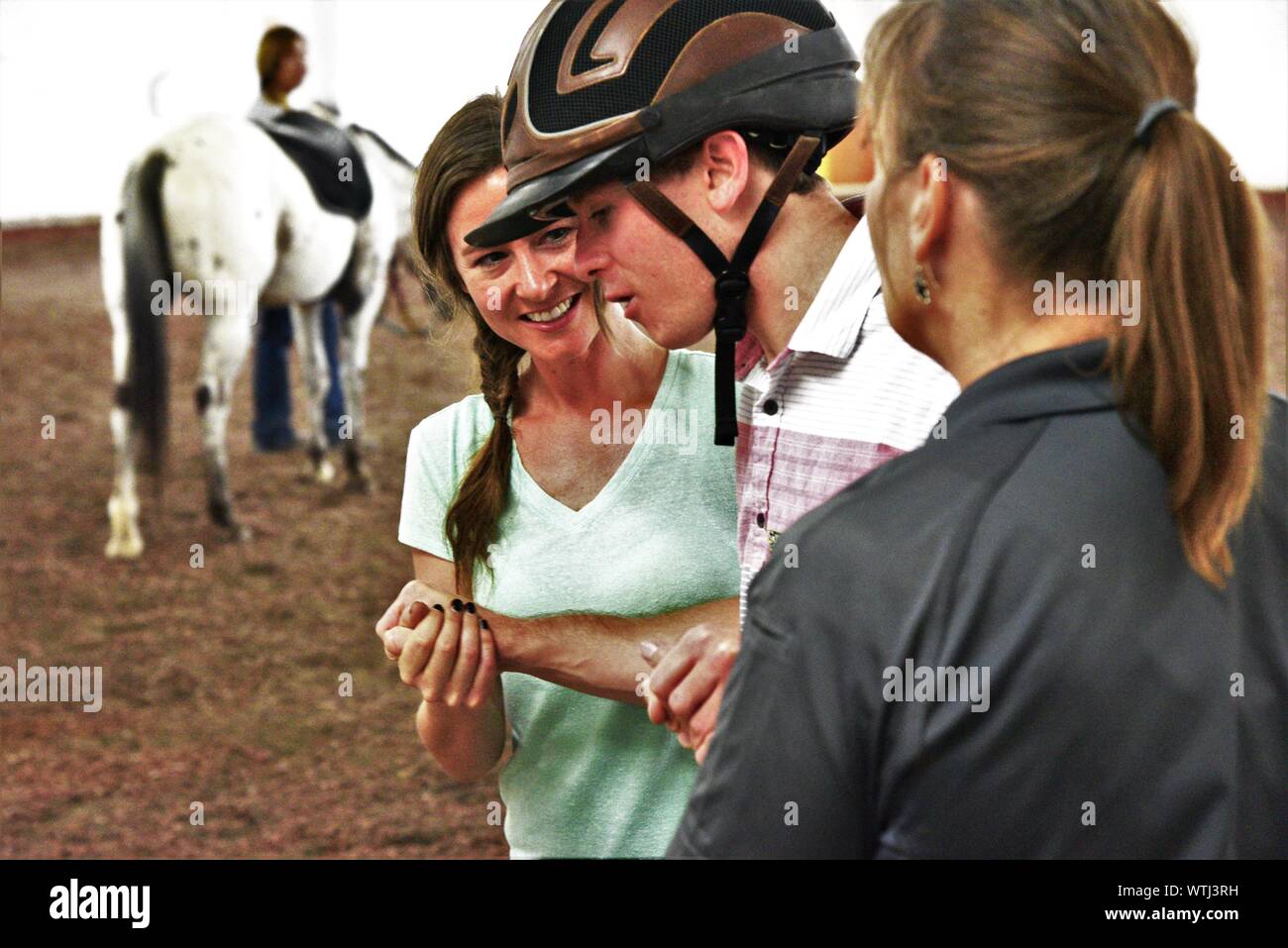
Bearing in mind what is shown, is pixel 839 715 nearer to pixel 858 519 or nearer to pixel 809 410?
pixel 858 519

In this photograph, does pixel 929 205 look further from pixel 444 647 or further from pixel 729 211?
pixel 444 647

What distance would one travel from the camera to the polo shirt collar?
2.67ft

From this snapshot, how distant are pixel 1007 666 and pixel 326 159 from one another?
4.67 metres

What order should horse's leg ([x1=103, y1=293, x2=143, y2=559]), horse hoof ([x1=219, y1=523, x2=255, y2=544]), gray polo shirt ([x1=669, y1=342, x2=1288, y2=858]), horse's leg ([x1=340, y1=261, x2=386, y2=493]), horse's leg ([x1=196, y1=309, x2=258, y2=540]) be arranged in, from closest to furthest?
gray polo shirt ([x1=669, y1=342, x2=1288, y2=858]) → horse's leg ([x1=103, y1=293, x2=143, y2=559]) → horse's leg ([x1=196, y1=309, x2=258, y2=540]) → horse hoof ([x1=219, y1=523, x2=255, y2=544]) → horse's leg ([x1=340, y1=261, x2=386, y2=493])

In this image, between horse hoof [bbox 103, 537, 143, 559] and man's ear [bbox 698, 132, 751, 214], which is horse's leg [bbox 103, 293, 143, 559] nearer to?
horse hoof [bbox 103, 537, 143, 559]

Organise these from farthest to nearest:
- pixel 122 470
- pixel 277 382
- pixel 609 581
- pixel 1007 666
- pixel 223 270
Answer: pixel 277 382 < pixel 122 470 < pixel 223 270 < pixel 609 581 < pixel 1007 666

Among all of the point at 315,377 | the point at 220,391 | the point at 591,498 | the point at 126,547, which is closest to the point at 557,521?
the point at 591,498

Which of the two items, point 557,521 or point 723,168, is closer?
point 723,168

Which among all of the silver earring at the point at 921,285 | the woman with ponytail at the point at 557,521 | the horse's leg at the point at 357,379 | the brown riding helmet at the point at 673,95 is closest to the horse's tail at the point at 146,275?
the horse's leg at the point at 357,379

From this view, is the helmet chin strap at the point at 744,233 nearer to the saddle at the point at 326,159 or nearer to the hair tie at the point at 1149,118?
the hair tie at the point at 1149,118

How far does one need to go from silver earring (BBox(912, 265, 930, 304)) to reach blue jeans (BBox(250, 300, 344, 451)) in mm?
4922

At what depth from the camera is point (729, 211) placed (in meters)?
1.22

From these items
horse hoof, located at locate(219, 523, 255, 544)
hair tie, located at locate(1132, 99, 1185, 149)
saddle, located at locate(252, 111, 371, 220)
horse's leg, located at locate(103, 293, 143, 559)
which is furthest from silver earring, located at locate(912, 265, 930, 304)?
horse hoof, located at locate(219, 523, 255, 544)

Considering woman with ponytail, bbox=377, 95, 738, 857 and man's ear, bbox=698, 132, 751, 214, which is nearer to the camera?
man's ear, bbox=698, 132, 751, 214
